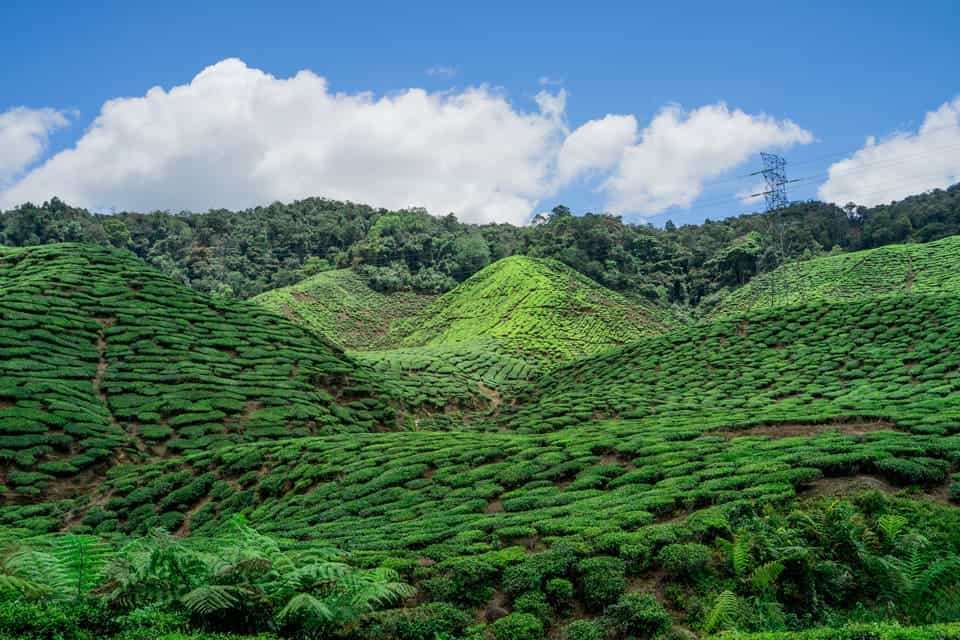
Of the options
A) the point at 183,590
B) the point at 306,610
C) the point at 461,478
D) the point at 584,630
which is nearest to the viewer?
the point at 306,610

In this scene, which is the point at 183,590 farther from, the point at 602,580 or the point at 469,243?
the point at 469,243

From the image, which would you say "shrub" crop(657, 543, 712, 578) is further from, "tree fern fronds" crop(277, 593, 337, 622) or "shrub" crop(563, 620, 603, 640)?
"tree fern fronds" crop(277, 593, 337, 622)

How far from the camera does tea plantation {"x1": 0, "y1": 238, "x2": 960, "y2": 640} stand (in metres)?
8.47

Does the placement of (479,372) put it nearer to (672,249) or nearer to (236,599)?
(236,599)

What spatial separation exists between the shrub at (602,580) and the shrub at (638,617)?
0.31m

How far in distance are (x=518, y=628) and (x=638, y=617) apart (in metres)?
1.75

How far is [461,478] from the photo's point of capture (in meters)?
16.8

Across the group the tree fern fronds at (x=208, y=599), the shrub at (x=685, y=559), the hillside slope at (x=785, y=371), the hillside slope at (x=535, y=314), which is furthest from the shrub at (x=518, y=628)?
the hillside slope at (x=535, y=314)

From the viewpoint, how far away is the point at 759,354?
38375 mm

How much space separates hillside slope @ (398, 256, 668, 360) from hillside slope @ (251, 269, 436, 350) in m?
4.48

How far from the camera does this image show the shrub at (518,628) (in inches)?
343

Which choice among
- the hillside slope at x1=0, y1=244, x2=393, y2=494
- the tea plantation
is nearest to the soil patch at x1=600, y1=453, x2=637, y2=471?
the tea plantation

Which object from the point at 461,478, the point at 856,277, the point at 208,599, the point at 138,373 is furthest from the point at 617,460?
the point at 856,277

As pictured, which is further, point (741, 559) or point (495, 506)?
point (495, 506)
